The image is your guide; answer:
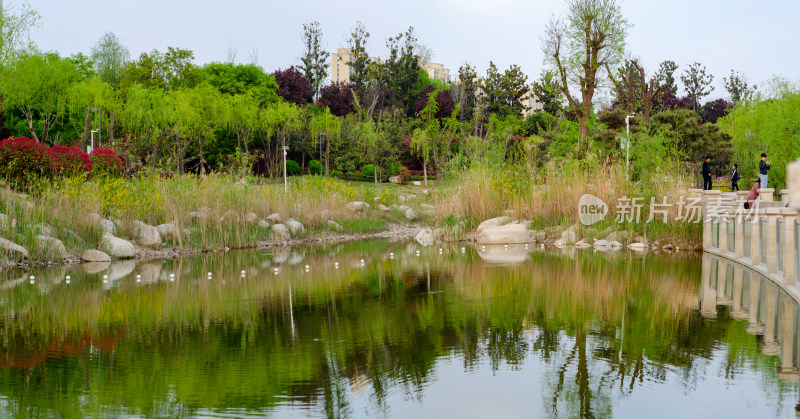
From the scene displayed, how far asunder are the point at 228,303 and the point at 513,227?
9792 millimetres

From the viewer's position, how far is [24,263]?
1277cm

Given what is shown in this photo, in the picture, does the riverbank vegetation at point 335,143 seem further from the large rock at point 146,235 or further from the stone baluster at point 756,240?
the stone baluster at point 756,240

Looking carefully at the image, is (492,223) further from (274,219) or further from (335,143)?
(335,143)

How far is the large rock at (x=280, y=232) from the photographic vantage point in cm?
1812

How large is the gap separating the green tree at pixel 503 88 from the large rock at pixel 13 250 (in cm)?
4197

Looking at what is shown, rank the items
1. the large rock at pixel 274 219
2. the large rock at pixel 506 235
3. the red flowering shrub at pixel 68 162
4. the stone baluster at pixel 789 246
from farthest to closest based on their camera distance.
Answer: the large rock at pixel 274 219 < the large rock at pixel 506 235 < the red flowering shrub at pixel 68 162 < the stone baluster at pixel 789 246

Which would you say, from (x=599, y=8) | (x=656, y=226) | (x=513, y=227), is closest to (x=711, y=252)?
(x=656, y=226)

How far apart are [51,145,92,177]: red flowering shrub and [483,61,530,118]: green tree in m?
37.5

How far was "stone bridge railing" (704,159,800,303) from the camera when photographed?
816 centimetres

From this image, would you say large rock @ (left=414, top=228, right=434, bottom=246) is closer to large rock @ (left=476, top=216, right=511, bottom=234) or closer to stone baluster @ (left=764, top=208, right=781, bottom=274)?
large rock @ (left=476, top=216, right=511, bottom=234)

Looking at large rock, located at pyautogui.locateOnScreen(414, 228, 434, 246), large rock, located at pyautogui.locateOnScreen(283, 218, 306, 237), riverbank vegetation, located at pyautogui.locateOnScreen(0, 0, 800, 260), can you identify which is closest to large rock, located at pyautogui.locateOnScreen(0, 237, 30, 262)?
riverbank vegetation, located at pyautogui.locateOnScreen(0, 0, 800, 260)

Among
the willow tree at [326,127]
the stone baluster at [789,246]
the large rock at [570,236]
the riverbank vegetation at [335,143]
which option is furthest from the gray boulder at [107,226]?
the willow tree at [326,127]

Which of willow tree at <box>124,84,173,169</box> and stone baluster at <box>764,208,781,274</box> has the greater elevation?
willow tree at <box>124,84,173,169</box>

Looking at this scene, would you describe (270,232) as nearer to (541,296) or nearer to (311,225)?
(311,225)
